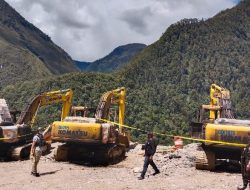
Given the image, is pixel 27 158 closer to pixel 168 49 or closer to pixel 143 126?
pixel 143 126

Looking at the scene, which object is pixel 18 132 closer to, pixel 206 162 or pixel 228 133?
pixel 206 162

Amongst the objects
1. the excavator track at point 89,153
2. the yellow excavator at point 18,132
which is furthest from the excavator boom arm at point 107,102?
the yellow excavator at point 18,132

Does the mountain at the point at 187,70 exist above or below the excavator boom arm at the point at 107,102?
above

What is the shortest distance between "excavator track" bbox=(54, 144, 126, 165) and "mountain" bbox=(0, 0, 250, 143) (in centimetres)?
5592

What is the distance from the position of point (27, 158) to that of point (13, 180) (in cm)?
589

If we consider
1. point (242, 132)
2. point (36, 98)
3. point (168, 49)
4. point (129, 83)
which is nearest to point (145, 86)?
point (129, 83)

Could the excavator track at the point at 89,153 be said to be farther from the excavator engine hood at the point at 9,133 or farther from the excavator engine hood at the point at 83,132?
the excavator engine hood at the point at 9,133

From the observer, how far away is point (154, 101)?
106 meters

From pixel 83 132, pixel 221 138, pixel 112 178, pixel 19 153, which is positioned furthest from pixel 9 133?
pixel 221 138

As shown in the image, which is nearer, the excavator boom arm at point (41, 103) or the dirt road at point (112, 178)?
the dirt road at point (112, 178)

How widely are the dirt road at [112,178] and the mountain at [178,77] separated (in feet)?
191

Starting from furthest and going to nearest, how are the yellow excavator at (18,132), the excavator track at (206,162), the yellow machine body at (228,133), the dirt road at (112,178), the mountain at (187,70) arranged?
1. the mountain at (187,70)
2. the yellow excavator at (18,132)
3. the excavator track at (206,162)
4. the yellow machine body at (228,133)
5. the dirt road at (112,178)

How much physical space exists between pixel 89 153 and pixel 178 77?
99.7m

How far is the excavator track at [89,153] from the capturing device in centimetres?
2044
